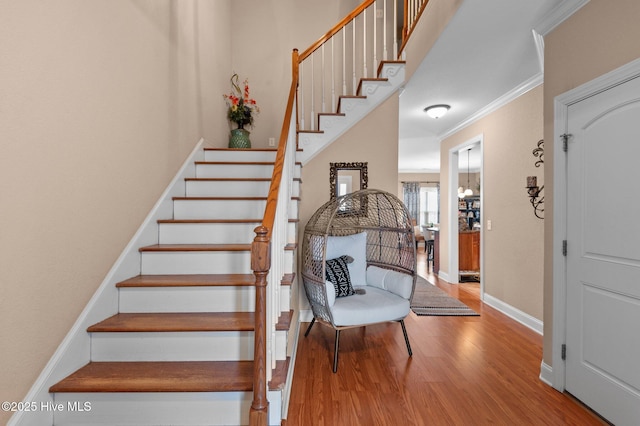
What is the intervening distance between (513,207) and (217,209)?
330cm

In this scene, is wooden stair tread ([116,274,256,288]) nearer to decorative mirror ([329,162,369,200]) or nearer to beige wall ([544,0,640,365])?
decorative mirror ([329,162,369,200])

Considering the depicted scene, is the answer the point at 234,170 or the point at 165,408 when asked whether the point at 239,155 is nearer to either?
the point at 234,170

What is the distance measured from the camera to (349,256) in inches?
124

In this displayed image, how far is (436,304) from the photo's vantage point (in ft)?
13.5

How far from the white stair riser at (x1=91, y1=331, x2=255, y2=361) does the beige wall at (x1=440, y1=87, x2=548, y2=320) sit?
3050 mm

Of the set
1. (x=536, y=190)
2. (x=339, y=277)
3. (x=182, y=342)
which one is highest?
(x=536, y=190)

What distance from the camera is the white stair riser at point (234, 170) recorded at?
3.23 m

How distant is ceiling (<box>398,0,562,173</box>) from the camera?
221cm

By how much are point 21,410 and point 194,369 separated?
0.71m

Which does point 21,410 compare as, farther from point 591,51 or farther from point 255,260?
point 591,51

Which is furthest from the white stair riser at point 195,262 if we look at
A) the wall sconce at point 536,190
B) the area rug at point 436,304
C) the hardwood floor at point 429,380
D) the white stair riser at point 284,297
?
the wall sconce at point 536,190

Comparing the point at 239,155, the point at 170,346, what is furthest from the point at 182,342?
the point at 239,155

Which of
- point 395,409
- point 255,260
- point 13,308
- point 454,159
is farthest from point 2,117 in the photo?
point 454,159

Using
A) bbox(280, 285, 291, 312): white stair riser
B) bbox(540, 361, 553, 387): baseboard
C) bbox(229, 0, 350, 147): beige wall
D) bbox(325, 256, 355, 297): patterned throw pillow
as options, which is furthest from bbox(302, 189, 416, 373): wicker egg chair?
bbox(229, 0, 350, 147): beige wall
